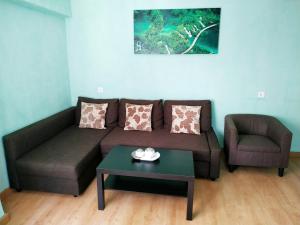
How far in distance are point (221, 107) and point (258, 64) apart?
0.80 meters

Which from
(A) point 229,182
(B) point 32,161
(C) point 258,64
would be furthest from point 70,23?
(A) point 229,182

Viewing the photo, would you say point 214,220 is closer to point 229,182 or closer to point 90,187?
point 229,182

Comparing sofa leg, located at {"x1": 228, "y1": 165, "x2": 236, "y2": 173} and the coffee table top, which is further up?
the coffee table top

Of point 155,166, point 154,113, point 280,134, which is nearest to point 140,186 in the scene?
point 155,166

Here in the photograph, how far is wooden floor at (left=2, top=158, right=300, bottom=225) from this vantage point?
2150 mm

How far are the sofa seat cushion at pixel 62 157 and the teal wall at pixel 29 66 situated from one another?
334 millimetres

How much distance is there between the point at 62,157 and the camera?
8.22 feet

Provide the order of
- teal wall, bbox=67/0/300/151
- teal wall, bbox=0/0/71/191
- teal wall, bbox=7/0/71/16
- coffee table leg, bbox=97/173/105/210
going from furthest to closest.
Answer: teal wall, bbox=67/0/300/151 → teal wall, bbox=7/0/71/16 → teal wall, bbox=0/0/71/191 → coffee table leg, bbox=97/173/105/210

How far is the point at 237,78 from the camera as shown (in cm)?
333

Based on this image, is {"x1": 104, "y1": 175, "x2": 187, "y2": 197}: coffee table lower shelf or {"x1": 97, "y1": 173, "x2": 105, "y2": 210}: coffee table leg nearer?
{"x1": 97, "y1": 173, "x2": 105, "y2": 210}: coffee table leg

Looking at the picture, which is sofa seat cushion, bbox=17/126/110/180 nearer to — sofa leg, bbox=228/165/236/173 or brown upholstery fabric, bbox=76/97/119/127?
brown upholstery fabric, bbox=76/97/119/127

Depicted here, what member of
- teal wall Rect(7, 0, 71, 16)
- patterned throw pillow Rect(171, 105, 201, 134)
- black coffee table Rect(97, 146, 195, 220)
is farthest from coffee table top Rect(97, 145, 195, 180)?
teal wall Rect(7, 0, 71, 16)

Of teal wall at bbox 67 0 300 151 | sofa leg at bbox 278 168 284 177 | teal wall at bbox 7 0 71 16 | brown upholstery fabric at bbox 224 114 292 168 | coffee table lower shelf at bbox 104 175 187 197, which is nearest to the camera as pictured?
coffee table lower shelf at bbox 104 175 187 197

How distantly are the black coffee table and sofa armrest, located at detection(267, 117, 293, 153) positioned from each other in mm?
1162
